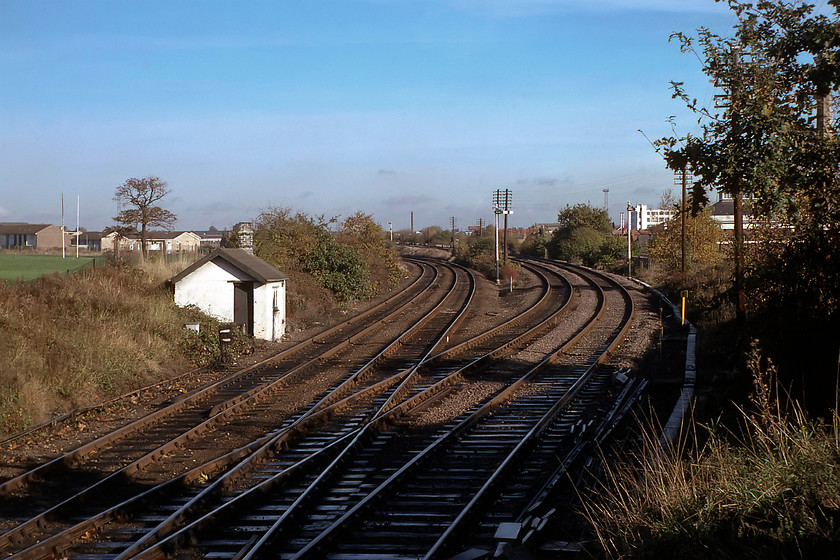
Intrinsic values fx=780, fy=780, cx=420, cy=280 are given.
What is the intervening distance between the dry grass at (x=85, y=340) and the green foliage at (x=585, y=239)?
4555 centimetres

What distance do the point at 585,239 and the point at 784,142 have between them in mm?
60348

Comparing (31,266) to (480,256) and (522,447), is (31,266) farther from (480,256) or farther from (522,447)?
(480,256)

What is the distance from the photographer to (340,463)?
10.4 metres

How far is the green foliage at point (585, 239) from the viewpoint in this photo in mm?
63297

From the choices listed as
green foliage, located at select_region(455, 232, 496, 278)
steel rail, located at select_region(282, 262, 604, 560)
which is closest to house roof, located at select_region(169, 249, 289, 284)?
steel rail, located at select_region(282, 262, 604, 560)

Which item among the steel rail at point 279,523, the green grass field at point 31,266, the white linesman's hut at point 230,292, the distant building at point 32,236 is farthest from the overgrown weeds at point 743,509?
the distant building at point 32,236

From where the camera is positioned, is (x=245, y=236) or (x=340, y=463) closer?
(x=340, y=463)

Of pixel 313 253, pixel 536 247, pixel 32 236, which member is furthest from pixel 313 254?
pixel 32 236

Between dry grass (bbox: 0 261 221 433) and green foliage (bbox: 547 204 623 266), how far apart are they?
4555cm

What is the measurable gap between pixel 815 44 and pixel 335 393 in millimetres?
10133

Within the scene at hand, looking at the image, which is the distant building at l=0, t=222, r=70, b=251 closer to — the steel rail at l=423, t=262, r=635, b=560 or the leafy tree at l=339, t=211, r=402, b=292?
Answer: the leafy tree at l=339, t=211, r=402, b=292

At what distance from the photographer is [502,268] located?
5228 cm

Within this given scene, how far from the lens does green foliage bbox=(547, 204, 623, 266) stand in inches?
2492

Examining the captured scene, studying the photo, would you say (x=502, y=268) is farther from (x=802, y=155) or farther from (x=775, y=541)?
(x=775, y=541)
